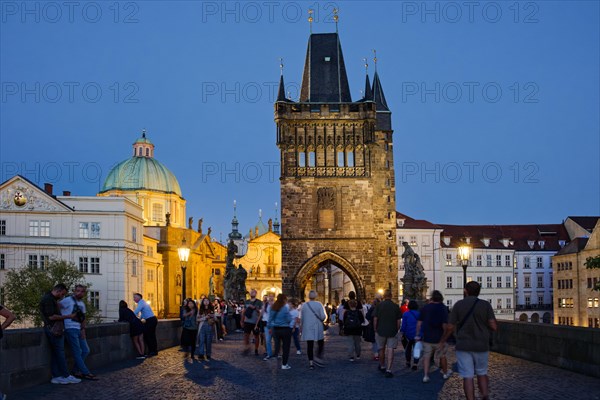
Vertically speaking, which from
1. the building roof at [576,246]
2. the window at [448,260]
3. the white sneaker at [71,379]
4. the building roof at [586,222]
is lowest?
→ the white sneaker at [71,379]

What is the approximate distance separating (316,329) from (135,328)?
5.06 m

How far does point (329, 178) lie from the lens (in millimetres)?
58719

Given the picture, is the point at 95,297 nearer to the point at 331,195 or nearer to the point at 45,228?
the point at 45,228

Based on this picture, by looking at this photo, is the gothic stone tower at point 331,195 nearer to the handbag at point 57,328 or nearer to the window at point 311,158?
the window at point 311,158

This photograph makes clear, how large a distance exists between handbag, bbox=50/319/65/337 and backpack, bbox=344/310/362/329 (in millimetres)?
7589

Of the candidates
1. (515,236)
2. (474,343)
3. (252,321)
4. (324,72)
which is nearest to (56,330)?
(474,343)

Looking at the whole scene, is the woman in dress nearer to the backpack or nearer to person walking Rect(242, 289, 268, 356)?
person walking Rect(242, 289, 268, 356)

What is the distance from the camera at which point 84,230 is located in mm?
68938

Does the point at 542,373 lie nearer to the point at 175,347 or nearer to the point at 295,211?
the point at 175,347

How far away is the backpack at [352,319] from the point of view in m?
20.8

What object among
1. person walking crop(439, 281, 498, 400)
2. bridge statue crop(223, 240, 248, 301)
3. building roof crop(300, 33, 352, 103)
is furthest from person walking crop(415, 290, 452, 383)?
building roof crop(300, 33, 352, 103)

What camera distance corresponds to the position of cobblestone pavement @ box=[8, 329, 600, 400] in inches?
547

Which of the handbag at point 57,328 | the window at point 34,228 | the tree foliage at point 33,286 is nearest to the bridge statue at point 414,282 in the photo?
the tree foliage at point 33,286

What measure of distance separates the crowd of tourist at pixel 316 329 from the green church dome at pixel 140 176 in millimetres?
75401
